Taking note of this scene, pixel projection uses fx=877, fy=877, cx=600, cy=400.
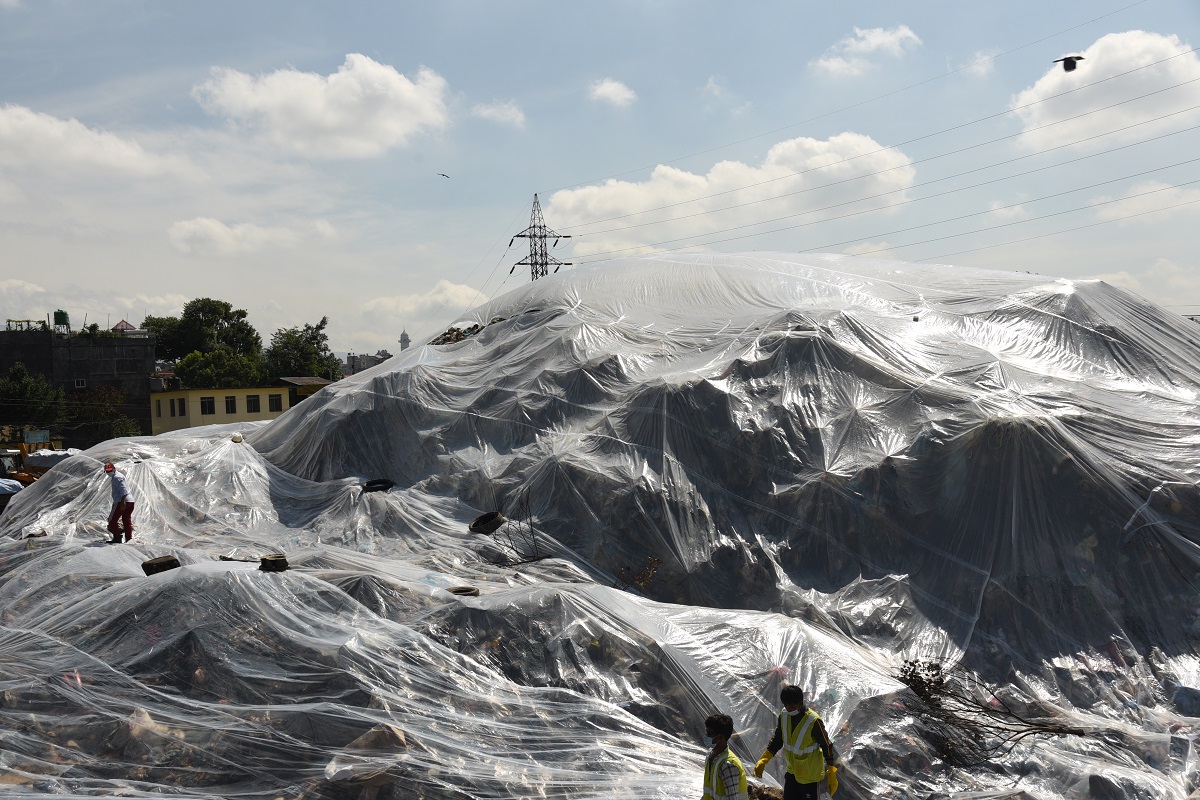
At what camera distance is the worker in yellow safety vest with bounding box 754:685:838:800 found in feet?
17.5

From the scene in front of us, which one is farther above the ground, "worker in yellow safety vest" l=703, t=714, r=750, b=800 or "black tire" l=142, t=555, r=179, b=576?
"black tire" l=142, t=555, r=179, b=576

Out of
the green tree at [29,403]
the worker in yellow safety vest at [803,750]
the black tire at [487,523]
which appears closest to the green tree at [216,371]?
the green tree at [29,403]

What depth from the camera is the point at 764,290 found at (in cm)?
1452

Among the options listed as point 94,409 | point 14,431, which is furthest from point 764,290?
point 94,409

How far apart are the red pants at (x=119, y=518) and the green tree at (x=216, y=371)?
138 ft

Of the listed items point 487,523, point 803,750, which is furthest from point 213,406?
point 803,750

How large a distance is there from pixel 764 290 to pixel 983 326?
11.5 feet

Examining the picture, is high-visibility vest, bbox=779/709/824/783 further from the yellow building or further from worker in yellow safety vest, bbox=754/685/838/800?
the yellow building

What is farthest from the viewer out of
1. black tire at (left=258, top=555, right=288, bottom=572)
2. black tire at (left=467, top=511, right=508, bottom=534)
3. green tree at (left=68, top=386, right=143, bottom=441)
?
green tree at (left=68, top=386, right=143, bottom=441)

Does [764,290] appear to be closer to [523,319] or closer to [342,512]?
[523,319]

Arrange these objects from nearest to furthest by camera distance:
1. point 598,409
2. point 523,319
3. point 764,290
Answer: point 598,409 → point 764,290 → point 523,319

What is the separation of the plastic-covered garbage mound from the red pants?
0.99 feet

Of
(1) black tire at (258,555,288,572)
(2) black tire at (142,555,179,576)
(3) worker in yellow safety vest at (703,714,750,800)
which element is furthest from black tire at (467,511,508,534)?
(3) worker in yellow safety vest at (703,714,750,800)

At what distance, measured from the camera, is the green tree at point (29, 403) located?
40.8 meters
